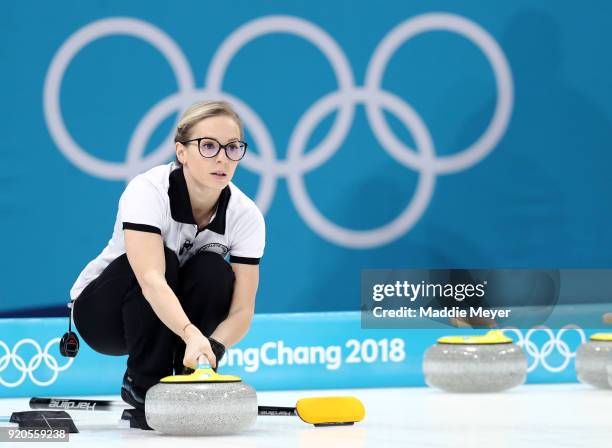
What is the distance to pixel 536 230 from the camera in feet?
19.3

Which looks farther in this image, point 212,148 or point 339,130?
point 339,130

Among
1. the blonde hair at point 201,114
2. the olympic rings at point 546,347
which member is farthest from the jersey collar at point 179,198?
the olympic rings at point 546,347

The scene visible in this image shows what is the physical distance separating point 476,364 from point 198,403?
79.6 inches

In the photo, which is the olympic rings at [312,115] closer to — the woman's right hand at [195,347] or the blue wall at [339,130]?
the blue wall at [339,130]

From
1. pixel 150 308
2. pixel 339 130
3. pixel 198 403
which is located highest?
pixel 339 130

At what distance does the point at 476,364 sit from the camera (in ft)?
15.5

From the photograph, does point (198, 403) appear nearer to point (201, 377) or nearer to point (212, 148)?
point (201, 377)

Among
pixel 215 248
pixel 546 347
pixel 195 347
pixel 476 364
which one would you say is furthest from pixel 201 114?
pixel 546 347

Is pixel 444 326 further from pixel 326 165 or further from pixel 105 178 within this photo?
pixel 105 178

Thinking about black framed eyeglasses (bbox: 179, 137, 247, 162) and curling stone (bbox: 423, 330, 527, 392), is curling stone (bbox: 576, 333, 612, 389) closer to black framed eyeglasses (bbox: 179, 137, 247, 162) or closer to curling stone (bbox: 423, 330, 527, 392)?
curling stone (bbox: 423, 330, 527, 392)

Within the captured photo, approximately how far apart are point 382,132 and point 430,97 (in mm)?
338

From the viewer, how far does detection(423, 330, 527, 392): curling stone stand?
4.71 m

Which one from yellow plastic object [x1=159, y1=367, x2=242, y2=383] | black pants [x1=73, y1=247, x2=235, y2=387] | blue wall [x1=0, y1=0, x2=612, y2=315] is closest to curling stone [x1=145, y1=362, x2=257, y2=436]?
yellow plastic object [x1=159, y1=367, x2=242, y2=383]

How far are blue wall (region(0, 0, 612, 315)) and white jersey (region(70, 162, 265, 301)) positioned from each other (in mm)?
1839
